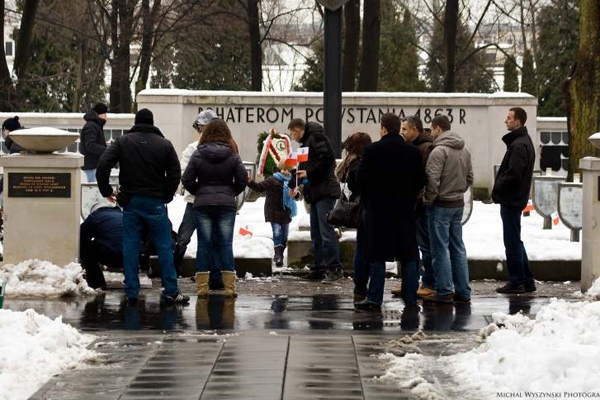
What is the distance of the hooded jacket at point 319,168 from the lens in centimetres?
1491

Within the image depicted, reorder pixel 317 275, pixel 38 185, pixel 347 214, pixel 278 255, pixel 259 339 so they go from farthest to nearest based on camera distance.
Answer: pixel 278 255
pixel 317 275
pixel 38 185
pixel 347 214
pixel 259 339

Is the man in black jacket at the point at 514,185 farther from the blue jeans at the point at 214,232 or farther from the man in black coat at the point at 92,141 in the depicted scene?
the man in black coat at the point at 92,141

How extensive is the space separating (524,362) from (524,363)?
16 millimetres

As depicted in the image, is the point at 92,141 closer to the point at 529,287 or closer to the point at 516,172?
the point at 529,287

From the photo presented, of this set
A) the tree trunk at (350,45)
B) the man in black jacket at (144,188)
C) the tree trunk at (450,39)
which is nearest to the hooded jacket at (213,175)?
the man in black jacket at (144,188)

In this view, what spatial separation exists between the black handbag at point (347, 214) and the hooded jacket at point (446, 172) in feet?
2.37

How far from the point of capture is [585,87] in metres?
21.8

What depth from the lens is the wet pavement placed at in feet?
29.8

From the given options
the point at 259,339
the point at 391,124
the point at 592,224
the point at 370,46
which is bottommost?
the point at 259,339

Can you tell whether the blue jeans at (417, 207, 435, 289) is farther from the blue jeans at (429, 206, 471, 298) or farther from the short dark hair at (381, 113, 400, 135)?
the short dark hair at (381, 113, 400, 135)

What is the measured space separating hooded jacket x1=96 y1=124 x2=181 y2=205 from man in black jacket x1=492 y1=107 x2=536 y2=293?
329cm

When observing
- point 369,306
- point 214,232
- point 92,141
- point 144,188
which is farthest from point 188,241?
point 92,141

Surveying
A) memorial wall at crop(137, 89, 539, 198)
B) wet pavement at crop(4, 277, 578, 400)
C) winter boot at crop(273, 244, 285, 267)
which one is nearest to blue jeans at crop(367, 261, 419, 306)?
wet pavement at crop(4, 277, 578, 400)

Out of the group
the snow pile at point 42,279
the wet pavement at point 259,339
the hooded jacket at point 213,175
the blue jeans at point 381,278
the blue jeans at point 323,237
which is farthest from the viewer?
the blue jeans at point 323,237
